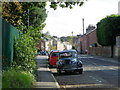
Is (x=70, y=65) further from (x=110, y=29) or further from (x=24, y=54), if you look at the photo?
(x=110, y=29)

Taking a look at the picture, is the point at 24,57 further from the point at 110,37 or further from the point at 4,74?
the point at 110,37

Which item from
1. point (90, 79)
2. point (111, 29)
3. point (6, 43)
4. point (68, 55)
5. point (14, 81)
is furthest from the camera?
point (111, 29)

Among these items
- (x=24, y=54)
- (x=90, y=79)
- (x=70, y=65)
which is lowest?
(x=90, y=79)

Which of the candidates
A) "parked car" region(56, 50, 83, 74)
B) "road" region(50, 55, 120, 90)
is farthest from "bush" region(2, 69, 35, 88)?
"parked car" region(56, 50, 83, 74)

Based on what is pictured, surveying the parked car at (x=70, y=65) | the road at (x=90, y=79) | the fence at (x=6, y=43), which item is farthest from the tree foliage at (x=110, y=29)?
the fence at (x=6, y=43)

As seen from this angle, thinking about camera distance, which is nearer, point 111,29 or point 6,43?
point 6,43

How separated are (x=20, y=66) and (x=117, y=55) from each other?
38.5 m

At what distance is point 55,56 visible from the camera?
27.0 m

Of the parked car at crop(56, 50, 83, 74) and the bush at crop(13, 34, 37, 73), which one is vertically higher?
the bush at crop(13, 34, 37, 73)

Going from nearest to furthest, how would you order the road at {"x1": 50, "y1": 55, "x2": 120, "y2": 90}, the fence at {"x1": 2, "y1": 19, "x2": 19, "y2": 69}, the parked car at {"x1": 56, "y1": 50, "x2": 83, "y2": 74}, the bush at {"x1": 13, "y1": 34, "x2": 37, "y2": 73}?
the fence at {"x1": 2, "y1": 19, "x2": 19, "y2": 69}, the road at {"x1": 50, "y1": 55, "x2": 120, "y2": 90}, the bush at {"x1": 13, "y1": 34, "x2": 37, "y2": 73}, the parked car at {"x1": 56, "y1": 50, "x2": 83, "y2": 74}

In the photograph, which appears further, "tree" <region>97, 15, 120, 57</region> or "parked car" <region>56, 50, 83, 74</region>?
"tree" <region>97, 15, 120, 57</region>

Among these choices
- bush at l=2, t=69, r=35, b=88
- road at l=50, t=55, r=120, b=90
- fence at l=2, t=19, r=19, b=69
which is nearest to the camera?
bush at l=2, t=69, r=35, b=88

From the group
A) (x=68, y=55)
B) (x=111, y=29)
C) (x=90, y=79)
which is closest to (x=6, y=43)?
(x=90, y=79)

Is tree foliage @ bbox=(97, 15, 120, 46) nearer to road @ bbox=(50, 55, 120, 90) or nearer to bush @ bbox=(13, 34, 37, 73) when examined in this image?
road @ bbox=(50, 55, 120, 90)
